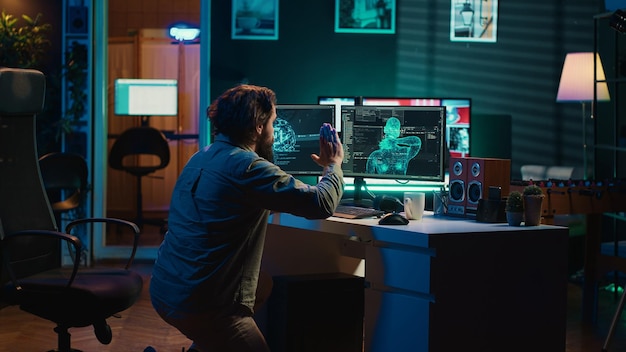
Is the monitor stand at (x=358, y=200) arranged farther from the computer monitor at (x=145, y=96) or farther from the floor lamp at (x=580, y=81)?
the computer monitor at (x=145, y=96)

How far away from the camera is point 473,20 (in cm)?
705

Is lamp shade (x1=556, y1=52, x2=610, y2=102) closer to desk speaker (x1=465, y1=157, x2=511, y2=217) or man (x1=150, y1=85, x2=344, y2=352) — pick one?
desk speaker (x1=465, y1=157, x2=511, y2=217)

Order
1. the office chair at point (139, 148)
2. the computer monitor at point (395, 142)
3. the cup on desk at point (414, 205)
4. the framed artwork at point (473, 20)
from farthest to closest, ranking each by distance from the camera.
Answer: the office chair at point (139, 148), the framed artwork at point (473, 20), the computer monitor at point (395, 142), the cup on desk at point (414, 205)

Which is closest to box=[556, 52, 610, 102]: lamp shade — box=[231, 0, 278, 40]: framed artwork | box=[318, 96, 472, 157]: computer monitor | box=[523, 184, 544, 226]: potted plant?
box=[318, 96, 472, 157]: computer monitor

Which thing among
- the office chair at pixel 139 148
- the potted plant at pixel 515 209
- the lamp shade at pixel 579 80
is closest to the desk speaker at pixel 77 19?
the office chair at pixel 139 148

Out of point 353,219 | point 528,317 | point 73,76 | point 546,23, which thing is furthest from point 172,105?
point 528,317

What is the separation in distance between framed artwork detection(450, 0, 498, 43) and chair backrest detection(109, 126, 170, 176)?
2.79 m

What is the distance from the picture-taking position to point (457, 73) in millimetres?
7051

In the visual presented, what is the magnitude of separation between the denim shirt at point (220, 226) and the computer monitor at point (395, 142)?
1.27 metres

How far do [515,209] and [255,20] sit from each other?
3.85 m

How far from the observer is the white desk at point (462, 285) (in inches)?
130

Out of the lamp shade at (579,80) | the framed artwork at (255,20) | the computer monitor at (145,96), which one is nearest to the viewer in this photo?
the lamp shade at (579,80)

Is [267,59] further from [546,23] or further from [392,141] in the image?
[392,141]

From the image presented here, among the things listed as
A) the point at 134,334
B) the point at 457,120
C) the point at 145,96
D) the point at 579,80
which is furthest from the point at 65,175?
the point at 579,80
